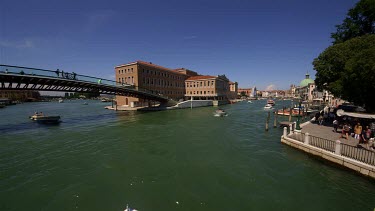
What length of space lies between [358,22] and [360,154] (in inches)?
841

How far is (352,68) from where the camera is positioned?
37.2 ft

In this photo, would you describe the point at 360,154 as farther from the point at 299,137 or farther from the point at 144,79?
the point at 144,79

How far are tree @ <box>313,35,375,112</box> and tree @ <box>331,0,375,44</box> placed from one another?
8197 mm

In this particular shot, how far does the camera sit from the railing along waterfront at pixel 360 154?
779 cm

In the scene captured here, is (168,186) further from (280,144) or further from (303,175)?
(280,144)

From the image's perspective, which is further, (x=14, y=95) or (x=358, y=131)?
(x=14, y=95)

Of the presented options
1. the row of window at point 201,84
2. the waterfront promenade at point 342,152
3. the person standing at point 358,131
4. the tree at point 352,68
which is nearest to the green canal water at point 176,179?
the waterfront promenade at point 342,152

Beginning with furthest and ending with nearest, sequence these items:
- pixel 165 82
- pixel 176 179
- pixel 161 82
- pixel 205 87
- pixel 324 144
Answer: pixel 205 87
pixel 165 82
pixel 161 82
pixel 324 144
pixel 176 179

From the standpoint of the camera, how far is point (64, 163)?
33.2ft

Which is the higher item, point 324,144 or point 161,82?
point 161,82

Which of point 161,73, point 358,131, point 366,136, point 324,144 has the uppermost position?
point 161,73

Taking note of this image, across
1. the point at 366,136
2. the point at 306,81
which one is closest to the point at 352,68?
the point at 366,136

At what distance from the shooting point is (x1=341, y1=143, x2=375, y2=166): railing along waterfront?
779 centimetres

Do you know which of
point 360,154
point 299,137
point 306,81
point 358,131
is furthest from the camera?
point 306,81
